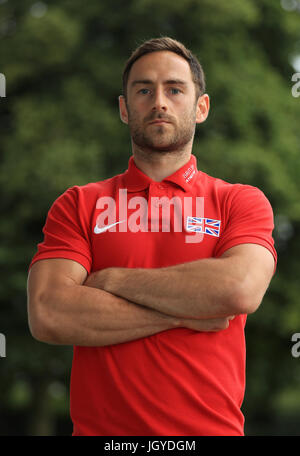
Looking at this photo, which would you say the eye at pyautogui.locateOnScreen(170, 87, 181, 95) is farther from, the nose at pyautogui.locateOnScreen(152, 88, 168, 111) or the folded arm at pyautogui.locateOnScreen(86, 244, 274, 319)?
the folded arm at pyautogui.locateOnScreen(86, 244, 274, 319)

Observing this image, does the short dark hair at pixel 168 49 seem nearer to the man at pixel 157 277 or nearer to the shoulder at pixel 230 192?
the man at pixel 157 277

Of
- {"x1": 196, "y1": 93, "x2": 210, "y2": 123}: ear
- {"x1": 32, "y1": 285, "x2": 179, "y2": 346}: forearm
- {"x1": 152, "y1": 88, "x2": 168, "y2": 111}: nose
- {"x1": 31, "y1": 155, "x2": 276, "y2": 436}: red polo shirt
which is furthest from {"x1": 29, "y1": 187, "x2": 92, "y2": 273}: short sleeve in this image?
{"x1": 196, "y1": 93, "x2": 210, "y2": 123}: ear

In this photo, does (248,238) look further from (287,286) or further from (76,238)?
(287,286)

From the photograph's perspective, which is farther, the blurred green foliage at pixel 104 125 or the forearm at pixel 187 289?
the blurred green foliage at pixel 104 125

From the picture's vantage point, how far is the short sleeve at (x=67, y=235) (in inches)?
113

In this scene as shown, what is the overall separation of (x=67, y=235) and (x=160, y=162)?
1.70 feet

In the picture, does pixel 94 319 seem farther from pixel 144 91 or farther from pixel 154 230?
pixel 144 91

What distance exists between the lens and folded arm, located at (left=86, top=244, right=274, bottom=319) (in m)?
2.68

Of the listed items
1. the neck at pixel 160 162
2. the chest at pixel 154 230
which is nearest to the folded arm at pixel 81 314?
the chest at pixel 154 230

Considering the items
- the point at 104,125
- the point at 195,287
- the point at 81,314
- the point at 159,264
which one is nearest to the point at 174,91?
the point at 159,264

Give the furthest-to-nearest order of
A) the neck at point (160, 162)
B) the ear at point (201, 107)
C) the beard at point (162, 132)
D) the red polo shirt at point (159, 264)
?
1. the ear at point (201, 107)
2. the neck at point (160, 162)
3. the beard at point (162, 132)
4. the red polo shirt at point (159, 264)
